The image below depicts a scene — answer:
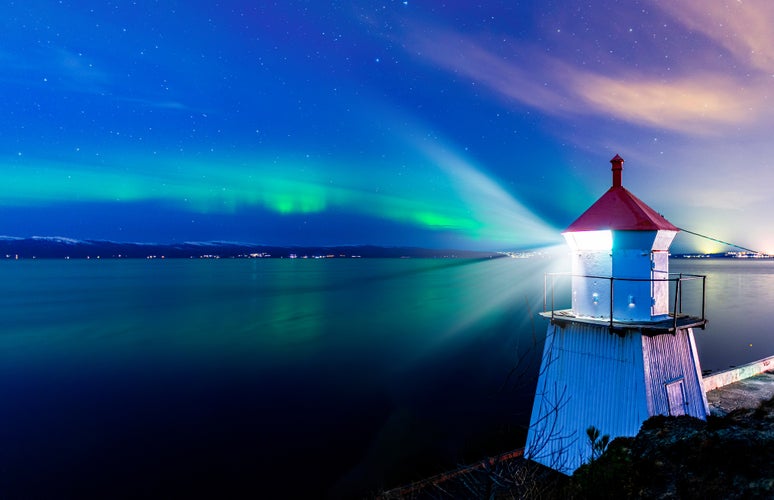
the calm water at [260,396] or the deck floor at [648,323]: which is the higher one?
the deck floor at [648,323]

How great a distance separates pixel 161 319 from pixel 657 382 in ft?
150

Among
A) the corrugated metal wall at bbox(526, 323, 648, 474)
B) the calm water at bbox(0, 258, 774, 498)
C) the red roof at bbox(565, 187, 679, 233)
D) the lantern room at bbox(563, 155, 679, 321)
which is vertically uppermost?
the red roof at bbox(565, 187, 679, 233)

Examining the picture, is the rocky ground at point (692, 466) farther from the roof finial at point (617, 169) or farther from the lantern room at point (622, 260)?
the roof finial at point (617, 169)

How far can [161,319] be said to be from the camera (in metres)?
44.0

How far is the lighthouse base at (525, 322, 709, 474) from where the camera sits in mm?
8891

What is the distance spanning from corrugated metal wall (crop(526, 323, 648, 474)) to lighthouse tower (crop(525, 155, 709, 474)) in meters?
0.02

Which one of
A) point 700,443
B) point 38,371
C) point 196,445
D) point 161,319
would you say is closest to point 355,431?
point 196,445

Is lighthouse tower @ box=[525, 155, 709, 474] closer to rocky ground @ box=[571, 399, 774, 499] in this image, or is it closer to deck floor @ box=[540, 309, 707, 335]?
deck floor @ box=[540, 309, 707, 335]

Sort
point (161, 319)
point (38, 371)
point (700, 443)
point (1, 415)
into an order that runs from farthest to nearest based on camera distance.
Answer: point (161, 319) → point (38, 371) → point (1, 415) → point (700, 443)

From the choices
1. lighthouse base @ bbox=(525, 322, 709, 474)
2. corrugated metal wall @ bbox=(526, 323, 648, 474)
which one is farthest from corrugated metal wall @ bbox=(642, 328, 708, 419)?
corrugated metal wall @ bbox=(526, 323, 648, 474)

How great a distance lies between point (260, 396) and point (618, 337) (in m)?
17.9

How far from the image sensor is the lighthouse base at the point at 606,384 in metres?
8.89

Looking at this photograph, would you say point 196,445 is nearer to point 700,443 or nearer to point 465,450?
point 465,450

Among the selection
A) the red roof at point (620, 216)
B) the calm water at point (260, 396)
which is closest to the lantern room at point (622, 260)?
the red roof at point (620, 216)
